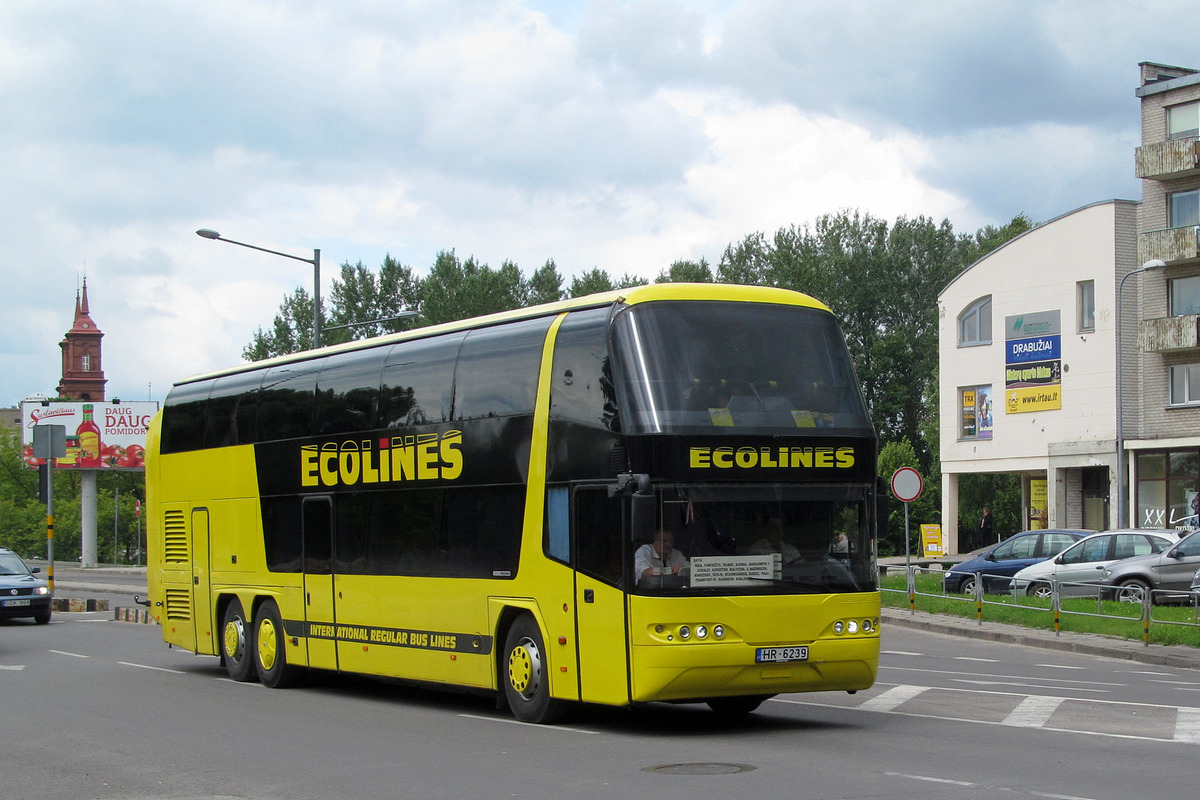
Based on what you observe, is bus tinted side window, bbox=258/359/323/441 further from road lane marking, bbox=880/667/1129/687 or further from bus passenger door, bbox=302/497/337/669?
road lane marking, bbox=880/667/1129/687

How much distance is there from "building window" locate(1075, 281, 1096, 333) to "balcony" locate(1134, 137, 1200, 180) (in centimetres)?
433

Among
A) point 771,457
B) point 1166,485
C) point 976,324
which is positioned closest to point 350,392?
point 771,457

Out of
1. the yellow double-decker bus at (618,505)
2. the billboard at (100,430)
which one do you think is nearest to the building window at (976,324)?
the billboard at (100,430)

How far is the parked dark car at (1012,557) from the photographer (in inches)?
1270

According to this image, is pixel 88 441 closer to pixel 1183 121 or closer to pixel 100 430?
pixel 100 430

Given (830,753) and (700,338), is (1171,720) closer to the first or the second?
(830,753)

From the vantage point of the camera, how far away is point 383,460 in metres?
16.0

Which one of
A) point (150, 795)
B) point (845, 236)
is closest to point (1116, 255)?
point (845, 236)

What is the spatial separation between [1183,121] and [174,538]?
42.9 m

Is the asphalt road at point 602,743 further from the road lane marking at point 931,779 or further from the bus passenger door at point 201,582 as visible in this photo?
the bus passenger door at point 201,582

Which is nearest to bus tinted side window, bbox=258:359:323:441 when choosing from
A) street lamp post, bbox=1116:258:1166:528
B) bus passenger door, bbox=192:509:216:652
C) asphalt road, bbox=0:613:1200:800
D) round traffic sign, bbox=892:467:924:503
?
bus passenger door, bbox=192:509:216:652

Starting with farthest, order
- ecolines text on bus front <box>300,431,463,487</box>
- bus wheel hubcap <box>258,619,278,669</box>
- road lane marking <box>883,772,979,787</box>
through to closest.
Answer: bus wheel hubcap <box>258,619,278,669</box>
ecolines text on bus front <box>300,431,463,487</box>
road lane marking <box>883,772,979,787</box>

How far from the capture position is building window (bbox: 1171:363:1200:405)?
2066 inches

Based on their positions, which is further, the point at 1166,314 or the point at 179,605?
the point at 1166,314
